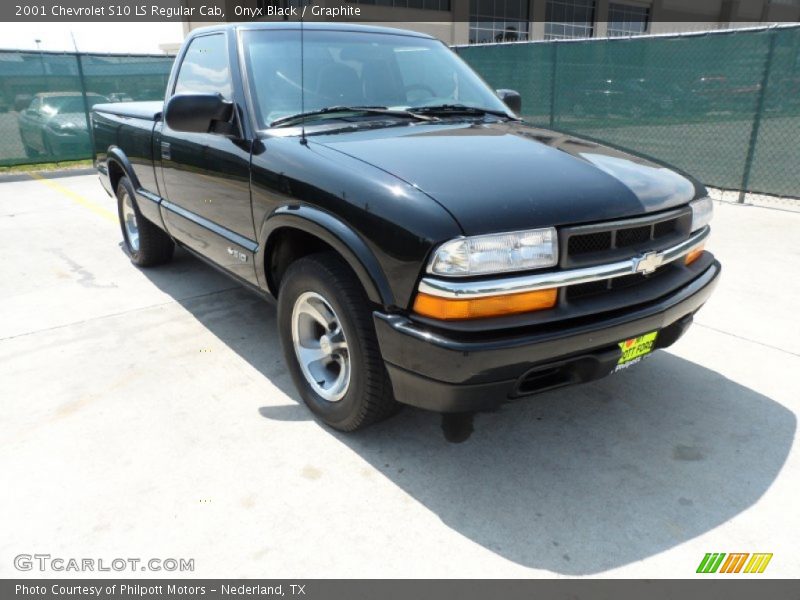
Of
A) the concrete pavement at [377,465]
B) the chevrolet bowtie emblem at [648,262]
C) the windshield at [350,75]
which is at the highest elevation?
the windshield at [350,75]

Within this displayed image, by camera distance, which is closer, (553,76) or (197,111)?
(197,111)

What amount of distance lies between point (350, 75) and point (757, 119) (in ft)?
21.1

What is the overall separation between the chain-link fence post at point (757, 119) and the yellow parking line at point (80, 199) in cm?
Result: 806

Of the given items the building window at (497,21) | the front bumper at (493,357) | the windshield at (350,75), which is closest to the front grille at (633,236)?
the front bumper at (493,357)

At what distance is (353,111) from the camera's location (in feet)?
10.7

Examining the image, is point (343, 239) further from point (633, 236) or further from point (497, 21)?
point (497, 21)

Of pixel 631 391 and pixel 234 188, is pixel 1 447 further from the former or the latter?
pixel 631 391

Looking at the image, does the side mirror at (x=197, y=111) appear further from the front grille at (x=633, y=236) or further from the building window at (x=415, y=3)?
the building window at (x=415, y=3)

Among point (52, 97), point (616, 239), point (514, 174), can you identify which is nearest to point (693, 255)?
point (616, 239)

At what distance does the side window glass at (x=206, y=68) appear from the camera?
11.4 feet

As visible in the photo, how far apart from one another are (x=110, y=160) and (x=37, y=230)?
2182mm

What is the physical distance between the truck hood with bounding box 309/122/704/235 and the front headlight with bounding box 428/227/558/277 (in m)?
0.04

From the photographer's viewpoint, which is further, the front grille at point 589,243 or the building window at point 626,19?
the building window at point 626,19

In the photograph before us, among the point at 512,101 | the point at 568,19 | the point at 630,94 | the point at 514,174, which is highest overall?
the point at 568,19
